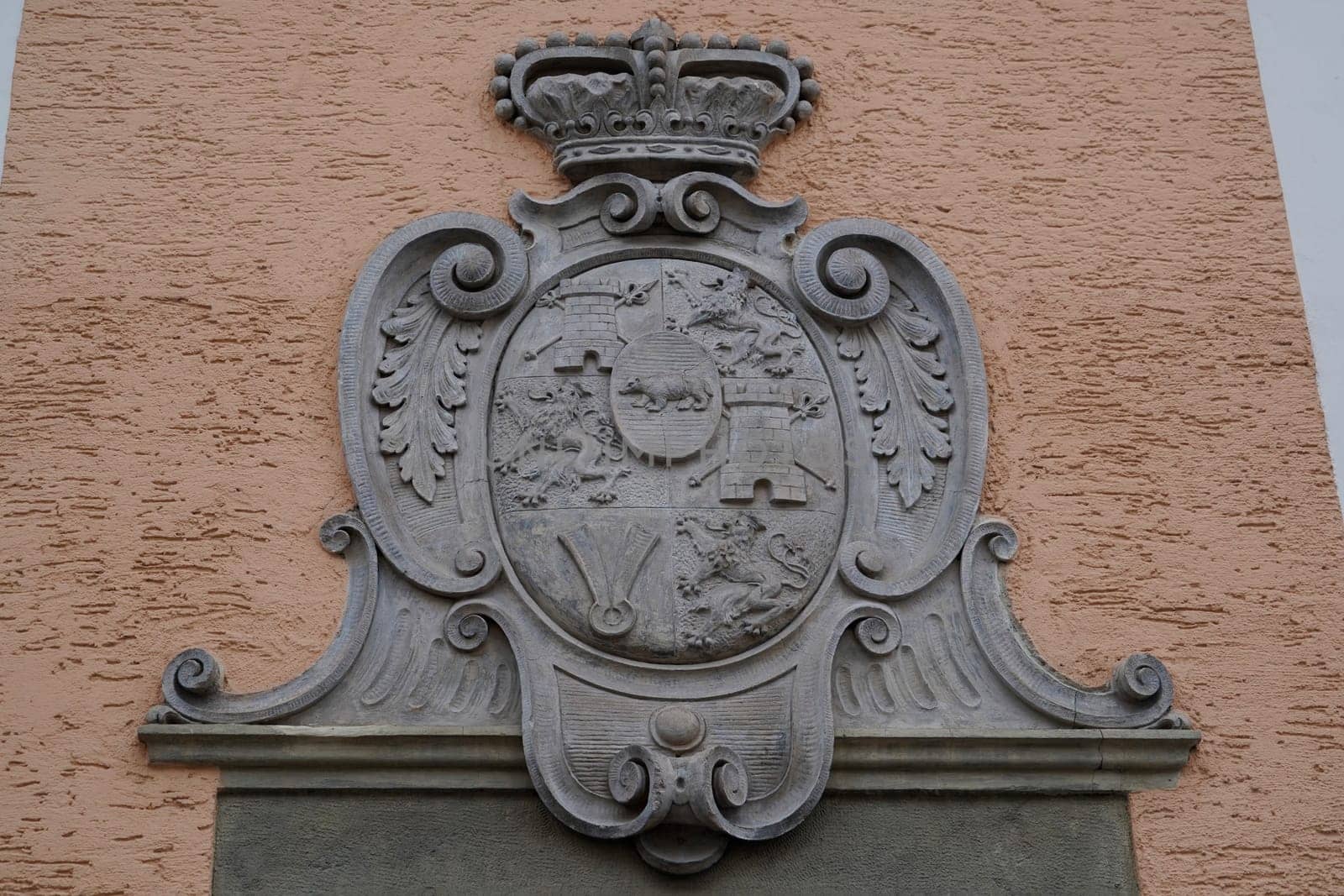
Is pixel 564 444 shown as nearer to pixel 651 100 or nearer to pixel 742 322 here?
pixel 742 322

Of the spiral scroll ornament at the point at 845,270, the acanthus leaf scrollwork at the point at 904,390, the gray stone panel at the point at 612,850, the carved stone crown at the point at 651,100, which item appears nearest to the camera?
the gray stone panel at the point at 612,850

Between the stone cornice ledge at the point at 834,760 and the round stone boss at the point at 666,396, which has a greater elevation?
the round stone boss at the point at 666,396

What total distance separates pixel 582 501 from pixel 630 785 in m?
0.71

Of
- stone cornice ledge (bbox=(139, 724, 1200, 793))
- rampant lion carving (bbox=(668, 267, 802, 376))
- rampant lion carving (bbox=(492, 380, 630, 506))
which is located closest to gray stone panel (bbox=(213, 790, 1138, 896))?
stone cornice ledge (bbox=(139, 724, 1200, 793))

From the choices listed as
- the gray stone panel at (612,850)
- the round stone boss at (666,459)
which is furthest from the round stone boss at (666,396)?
the gray stone panel at (612,850)

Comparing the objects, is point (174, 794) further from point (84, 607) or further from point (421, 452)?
point (421, 452)

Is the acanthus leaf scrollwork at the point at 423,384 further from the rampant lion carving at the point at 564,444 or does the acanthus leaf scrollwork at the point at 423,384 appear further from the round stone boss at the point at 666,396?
the round stone boss at the point at 666,396

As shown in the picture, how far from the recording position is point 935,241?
523 centimetres

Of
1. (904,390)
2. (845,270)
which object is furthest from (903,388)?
(845,270)

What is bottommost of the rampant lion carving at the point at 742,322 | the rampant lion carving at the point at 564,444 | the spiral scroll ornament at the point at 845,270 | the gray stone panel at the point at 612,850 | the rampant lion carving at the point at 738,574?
the gray stone panel at the point at 612,850

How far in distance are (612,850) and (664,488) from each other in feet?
2.89

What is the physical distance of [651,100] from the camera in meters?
5.22

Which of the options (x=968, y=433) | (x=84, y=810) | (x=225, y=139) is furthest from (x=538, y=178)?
(x=84, y=810)

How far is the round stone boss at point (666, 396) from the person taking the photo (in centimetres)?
488
